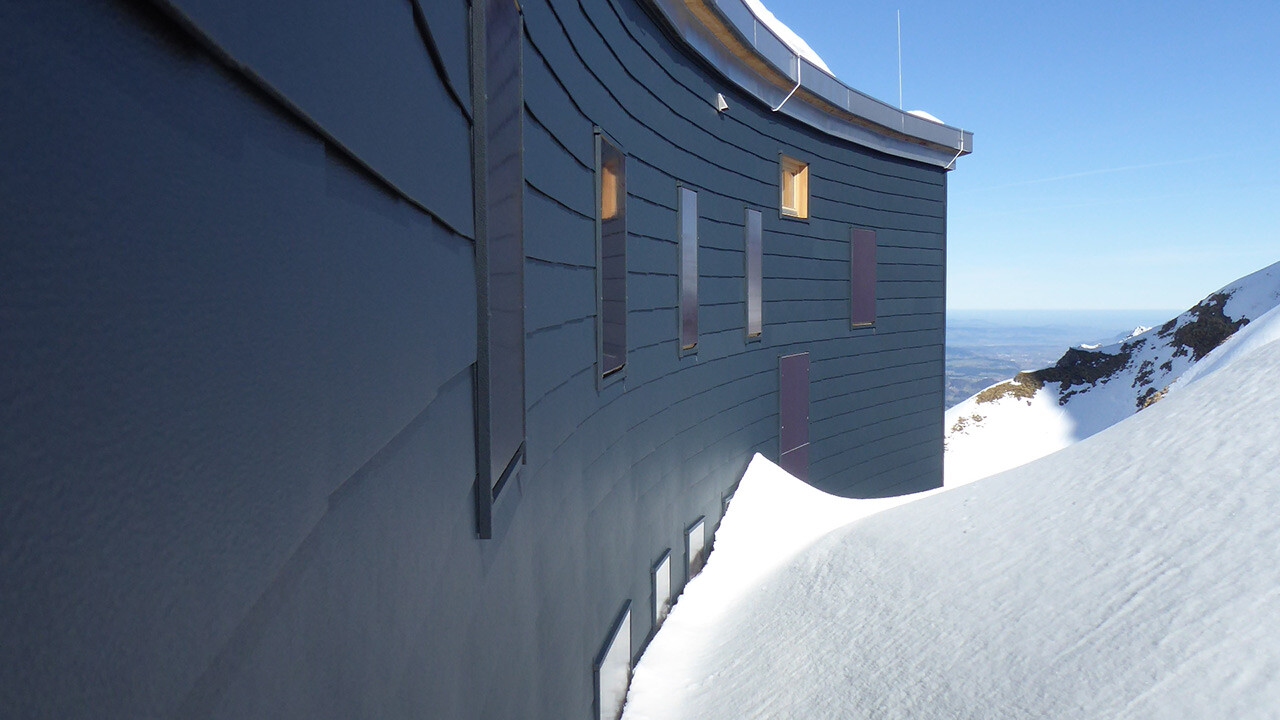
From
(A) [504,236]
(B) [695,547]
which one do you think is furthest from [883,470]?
(A) [504,236]

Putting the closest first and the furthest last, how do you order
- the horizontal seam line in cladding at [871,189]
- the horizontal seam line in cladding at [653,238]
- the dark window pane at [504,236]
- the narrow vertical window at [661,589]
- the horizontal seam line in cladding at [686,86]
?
the dark window pane at [504,236] → the horizontal seam line in cladding at [686,86] → the horizontal seam line in cladding at [653,238] → the narrow vertical window at [661,589] → the horizontal seam line in cladding at [871,189]

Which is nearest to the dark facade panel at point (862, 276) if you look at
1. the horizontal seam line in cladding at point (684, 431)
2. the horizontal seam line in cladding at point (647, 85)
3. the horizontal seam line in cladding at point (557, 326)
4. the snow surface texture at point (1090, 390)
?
the horizontal seam line in cladding at point (684, 431)

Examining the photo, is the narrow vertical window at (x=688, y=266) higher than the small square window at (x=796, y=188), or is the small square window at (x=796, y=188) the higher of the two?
the small square window at (x=796, y=188)

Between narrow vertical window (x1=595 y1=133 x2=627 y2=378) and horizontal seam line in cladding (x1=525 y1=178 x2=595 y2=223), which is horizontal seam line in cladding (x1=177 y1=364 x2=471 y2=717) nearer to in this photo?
horizontal seam line in cladding (x1=525 y1=178 x2=595 y2=223)

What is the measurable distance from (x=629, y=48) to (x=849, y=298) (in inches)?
238

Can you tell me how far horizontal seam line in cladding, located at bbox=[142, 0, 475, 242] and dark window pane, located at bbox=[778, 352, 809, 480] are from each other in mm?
7796

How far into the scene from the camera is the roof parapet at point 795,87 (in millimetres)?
6168

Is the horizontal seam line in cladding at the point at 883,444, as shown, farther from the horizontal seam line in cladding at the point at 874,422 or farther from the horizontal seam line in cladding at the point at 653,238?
the horizontal seam line in cladding at the point at 653,238

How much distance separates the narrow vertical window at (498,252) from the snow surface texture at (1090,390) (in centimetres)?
1749

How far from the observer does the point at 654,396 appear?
5371mm

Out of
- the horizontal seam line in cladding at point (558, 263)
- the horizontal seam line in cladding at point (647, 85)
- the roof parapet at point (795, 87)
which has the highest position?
the roof parapet at point (795, 87)

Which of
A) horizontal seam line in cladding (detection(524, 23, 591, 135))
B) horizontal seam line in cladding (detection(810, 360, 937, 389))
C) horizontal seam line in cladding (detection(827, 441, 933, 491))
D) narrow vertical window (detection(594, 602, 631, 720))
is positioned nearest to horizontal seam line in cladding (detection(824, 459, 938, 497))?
horizontal seam line in cladding (detection(827, 441, 933, 491))

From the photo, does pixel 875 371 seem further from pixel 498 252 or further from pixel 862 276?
pixel 498 252

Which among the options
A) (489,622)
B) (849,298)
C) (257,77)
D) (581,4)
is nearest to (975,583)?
(489,622)
